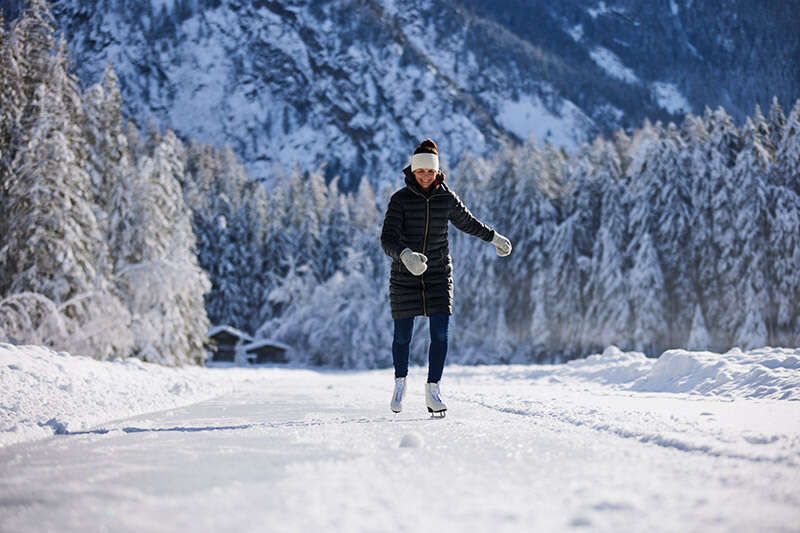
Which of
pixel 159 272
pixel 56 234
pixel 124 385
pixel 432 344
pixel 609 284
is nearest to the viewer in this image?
pixel 432 344

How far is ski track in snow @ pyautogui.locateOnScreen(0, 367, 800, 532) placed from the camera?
6.38ft

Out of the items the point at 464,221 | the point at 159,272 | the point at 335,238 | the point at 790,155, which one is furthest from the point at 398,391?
the point at 335,238

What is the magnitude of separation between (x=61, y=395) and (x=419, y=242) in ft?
10.3

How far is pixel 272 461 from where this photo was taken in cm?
298

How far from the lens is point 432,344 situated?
556 centimetres

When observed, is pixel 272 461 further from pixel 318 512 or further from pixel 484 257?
pixel 484 257

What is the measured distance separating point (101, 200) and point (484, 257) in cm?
2290

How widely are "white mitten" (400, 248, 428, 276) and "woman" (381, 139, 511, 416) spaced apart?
0.27 metres

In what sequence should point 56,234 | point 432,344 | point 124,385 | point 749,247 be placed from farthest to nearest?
1. point 749,247
2. point 56,234
3. point 124,385
4. point 432,344

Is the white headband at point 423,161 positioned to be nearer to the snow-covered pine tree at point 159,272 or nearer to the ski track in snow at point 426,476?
the ski track in snow at point 426,476

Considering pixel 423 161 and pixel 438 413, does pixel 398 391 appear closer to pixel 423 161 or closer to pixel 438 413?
pixel 438 413

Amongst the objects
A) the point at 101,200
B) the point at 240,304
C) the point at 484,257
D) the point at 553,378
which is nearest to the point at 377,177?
the point at 240,304

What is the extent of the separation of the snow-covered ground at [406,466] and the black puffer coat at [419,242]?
2.93 feet

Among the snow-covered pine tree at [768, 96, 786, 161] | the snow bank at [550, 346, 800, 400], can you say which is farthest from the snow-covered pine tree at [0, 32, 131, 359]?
the snow-covered pine tree at [768, 96, 786, 161]
